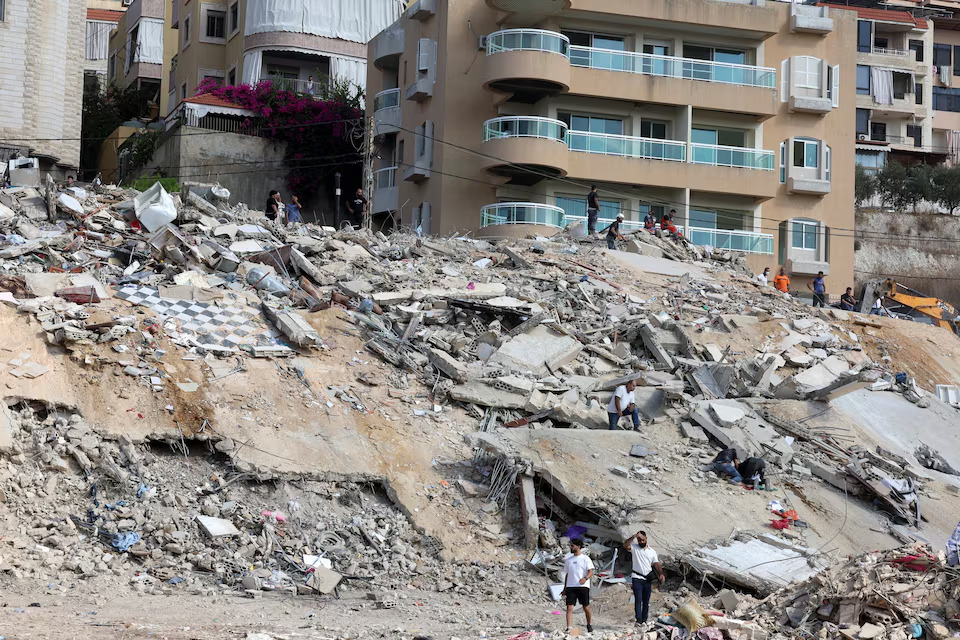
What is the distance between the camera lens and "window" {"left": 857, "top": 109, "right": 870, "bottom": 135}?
4975 cm

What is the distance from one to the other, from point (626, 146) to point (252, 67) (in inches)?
560

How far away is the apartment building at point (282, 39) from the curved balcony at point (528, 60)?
377 inches

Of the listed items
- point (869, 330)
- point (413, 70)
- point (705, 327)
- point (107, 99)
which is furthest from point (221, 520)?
point (107, 99)

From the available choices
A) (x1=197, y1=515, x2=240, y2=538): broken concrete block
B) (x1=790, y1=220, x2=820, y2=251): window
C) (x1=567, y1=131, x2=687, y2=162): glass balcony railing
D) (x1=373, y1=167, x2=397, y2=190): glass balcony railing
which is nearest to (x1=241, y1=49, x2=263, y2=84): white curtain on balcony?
(x1=373, y1=167, x2=397, y2=190): glass balcony railing

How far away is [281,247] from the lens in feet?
68.3

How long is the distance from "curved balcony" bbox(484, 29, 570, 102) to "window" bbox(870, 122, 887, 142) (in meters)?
23.1

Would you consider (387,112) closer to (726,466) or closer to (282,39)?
(282,39)

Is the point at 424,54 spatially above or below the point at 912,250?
above

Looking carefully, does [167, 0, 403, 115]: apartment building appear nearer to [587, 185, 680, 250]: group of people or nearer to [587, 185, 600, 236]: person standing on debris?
[587, 185, 680, 250]: group of people

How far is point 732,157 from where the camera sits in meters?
34.7

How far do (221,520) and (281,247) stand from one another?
299 inches

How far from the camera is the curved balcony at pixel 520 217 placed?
30.6 m

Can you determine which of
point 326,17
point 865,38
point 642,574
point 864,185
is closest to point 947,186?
point 864,185

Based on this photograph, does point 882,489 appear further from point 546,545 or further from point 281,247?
point 281,247
